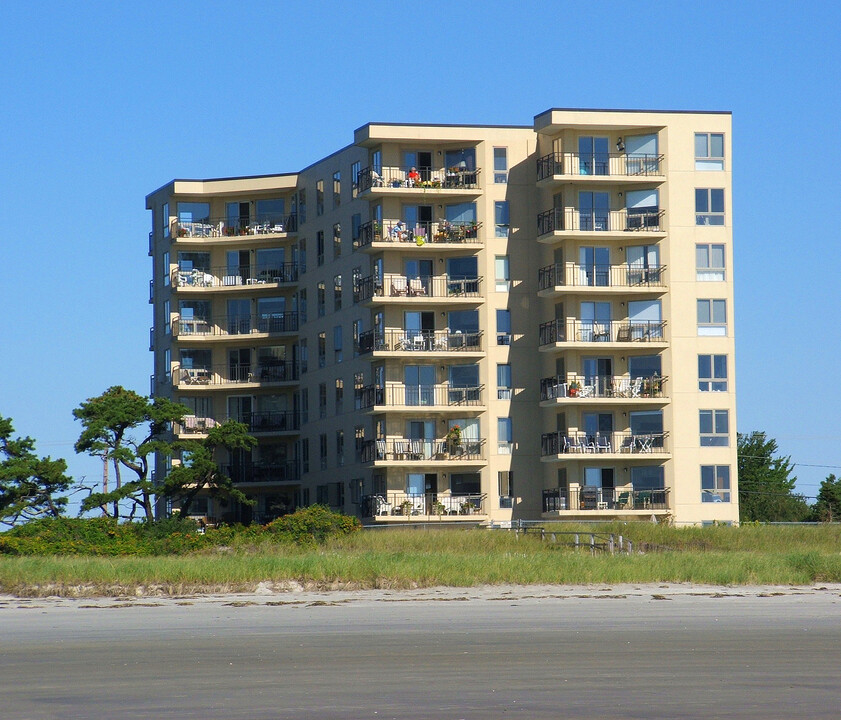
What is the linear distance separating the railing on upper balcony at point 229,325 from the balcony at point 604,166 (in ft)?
68.2

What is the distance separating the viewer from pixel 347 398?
8012 centimetres

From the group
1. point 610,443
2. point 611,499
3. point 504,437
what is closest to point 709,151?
point 610,443

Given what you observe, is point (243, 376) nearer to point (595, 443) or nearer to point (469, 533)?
point (595, 443)

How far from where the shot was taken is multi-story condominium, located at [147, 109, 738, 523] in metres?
74.8

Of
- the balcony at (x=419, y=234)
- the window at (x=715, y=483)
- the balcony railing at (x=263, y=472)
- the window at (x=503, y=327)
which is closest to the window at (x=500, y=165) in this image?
the balcony at (x=419, y=234)

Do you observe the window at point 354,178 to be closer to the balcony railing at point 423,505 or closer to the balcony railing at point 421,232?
the balcony railing at point 421,232

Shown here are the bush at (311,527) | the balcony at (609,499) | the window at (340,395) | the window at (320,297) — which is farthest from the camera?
the window at (320,297)

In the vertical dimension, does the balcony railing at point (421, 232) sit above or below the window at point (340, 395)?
above

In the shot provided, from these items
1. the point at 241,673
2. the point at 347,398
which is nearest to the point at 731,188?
the point at 347,398

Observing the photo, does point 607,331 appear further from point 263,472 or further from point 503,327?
point 263,472

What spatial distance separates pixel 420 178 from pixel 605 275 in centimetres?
1077

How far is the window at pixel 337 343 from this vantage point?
81562 mm

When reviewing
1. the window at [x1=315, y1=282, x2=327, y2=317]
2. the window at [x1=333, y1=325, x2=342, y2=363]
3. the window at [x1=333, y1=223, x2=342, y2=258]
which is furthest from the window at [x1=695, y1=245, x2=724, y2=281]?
the window at [x1=315, y1=282, x2=327, y2=317]

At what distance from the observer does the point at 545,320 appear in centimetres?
7719
